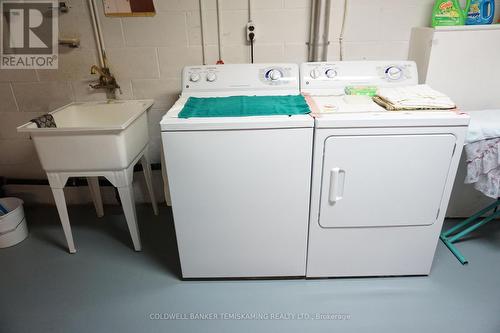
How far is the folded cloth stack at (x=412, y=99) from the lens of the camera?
57.1 inches

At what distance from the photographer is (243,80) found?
1.81m

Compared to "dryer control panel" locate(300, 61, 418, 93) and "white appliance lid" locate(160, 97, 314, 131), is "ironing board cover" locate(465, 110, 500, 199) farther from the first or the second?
"white appliance lid" locate(160, 97, 314, 131)

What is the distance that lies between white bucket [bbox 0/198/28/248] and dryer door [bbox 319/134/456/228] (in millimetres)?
1901

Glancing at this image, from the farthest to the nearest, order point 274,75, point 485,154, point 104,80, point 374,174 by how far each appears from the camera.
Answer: point 104,80 < point 274,75 < point 485,154 < point 374,174

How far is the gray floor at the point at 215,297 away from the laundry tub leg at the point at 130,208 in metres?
0.10

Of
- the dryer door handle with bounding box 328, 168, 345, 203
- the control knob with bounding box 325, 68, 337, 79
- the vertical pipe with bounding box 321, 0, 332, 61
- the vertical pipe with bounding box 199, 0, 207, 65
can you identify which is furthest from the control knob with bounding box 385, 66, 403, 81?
the vertical pipe with bounding box 199, 0, 207, 65

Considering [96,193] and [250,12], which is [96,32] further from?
[96,193]

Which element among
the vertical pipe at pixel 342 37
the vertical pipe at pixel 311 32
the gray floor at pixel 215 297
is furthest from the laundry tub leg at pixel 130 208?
the vertical pipe at pixel 342 37

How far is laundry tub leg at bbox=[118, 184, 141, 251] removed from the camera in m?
1.80

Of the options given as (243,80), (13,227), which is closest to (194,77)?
(243,80)

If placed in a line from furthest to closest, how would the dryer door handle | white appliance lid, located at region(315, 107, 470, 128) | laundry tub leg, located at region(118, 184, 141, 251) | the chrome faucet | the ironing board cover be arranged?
1. the chrome faucet
2. laundry tub leg, located at region(118, 184, 141, 251)
3. the ironing board cover
4. the dryer door handle
5. white appliance lid, located at region(315, 107, 470, 128)

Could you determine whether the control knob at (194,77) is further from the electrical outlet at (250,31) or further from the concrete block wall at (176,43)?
the electrical outlet at (250,31)

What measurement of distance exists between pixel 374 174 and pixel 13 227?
2.19 meters

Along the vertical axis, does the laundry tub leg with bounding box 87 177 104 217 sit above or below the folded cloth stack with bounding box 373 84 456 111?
below
